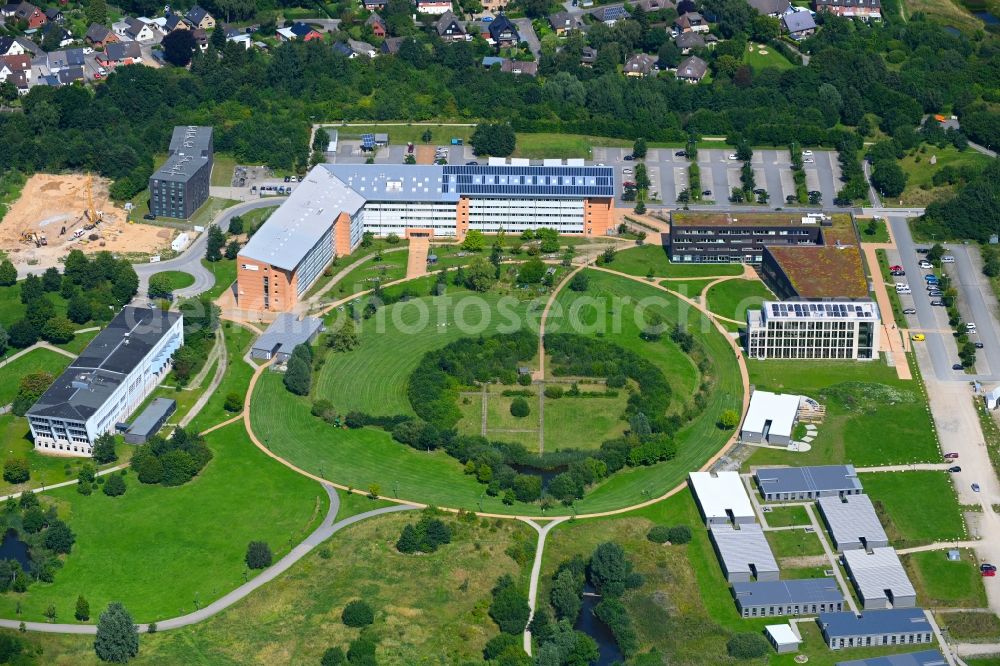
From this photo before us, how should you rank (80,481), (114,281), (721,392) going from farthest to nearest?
(114,281)
(721,392)
(80,481)

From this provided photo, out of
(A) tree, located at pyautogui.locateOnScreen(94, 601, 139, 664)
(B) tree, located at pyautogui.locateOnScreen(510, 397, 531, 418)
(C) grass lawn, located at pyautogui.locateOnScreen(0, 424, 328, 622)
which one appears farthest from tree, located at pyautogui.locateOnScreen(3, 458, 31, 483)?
(B) tree, located at pyautogui.locateOnScreen(510, 397, 531, 418)

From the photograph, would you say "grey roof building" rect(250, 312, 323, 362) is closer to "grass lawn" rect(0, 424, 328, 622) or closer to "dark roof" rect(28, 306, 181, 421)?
"dark roof" rect(28, 306, 181, 421)

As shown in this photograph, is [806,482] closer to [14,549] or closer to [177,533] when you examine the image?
[177,533]

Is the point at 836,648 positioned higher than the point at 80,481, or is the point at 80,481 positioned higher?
the point at 836,648

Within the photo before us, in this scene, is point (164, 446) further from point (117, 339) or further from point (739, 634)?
point (739, 634)

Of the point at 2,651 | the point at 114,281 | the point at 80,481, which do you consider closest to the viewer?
the point at 2,651

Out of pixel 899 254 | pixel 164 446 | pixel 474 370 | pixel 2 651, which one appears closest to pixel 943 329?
pixel 899 254

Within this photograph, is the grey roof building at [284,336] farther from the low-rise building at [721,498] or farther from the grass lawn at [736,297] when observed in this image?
Answer: the low-rise building at [721,498]

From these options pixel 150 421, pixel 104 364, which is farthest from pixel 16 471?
pixel 104 364
